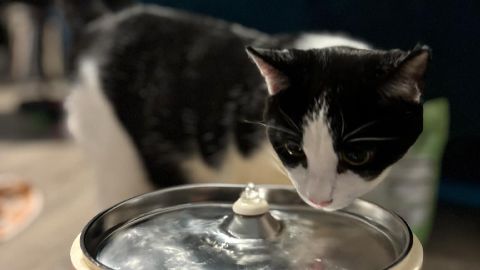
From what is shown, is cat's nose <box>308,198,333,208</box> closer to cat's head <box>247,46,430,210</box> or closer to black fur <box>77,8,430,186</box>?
cat's head <box>247,46,430,210</box>

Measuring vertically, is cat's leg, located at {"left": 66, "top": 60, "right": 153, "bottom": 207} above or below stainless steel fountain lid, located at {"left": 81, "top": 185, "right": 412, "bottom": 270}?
below

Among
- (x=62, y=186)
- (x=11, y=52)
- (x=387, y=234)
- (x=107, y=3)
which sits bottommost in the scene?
(x=62, y=186)

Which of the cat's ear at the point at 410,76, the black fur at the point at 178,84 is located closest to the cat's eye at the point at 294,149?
the cat's ear at the point at 410,76

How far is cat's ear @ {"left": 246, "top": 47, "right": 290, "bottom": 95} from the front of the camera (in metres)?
0.62

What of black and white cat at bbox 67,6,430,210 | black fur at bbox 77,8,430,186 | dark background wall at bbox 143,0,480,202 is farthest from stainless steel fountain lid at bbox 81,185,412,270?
dark background wall at bbox 143,0,480,202

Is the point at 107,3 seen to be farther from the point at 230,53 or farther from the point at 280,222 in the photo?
the point at 280,222

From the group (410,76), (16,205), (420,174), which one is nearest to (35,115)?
(16,205)

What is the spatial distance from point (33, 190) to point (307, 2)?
995 mm

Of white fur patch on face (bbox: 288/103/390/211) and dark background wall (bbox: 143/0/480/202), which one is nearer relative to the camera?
white fur patch on face (bbox: 288/103/390/211)

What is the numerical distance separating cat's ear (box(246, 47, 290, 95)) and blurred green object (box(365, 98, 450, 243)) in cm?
45

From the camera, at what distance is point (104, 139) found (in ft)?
4.39

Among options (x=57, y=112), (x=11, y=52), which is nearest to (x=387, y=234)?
(x=57, y=112)

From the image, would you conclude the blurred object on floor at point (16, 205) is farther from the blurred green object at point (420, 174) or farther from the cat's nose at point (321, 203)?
the cat's nose at point (321, 203)

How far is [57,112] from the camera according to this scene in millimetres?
2205
